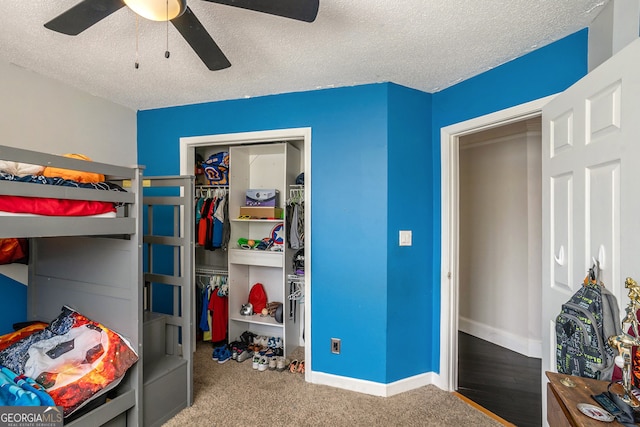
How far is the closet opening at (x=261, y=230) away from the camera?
2.92m

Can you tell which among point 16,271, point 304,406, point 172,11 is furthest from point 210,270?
point 172,11

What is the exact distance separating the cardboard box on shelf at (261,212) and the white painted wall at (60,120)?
4.09 feet

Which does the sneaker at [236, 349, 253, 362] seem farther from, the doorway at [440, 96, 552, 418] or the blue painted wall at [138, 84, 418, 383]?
the doorway at [440, 96, 552, 418]

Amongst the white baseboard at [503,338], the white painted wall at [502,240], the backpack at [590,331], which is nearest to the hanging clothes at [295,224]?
the backpack at [590,331]

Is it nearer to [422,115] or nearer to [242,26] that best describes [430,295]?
[422,115]

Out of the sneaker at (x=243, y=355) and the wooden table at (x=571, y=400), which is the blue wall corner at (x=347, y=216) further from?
the wooden table at (x=571, y=400)

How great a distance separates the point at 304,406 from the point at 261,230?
5.83 ft

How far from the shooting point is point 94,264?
1.90 m

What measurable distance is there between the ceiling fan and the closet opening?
1345mm

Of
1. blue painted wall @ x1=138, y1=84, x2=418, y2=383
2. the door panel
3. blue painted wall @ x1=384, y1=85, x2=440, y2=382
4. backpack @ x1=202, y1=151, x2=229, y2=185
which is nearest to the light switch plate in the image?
blue painted wall @ x1=384, y1=85, x2=440, y2=382

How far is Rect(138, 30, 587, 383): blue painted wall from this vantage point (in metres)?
2.38

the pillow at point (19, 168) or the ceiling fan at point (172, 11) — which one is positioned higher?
the ceiling fan at point (172, 11)

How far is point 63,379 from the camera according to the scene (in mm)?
1563

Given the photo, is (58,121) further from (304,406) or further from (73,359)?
(304,406)
